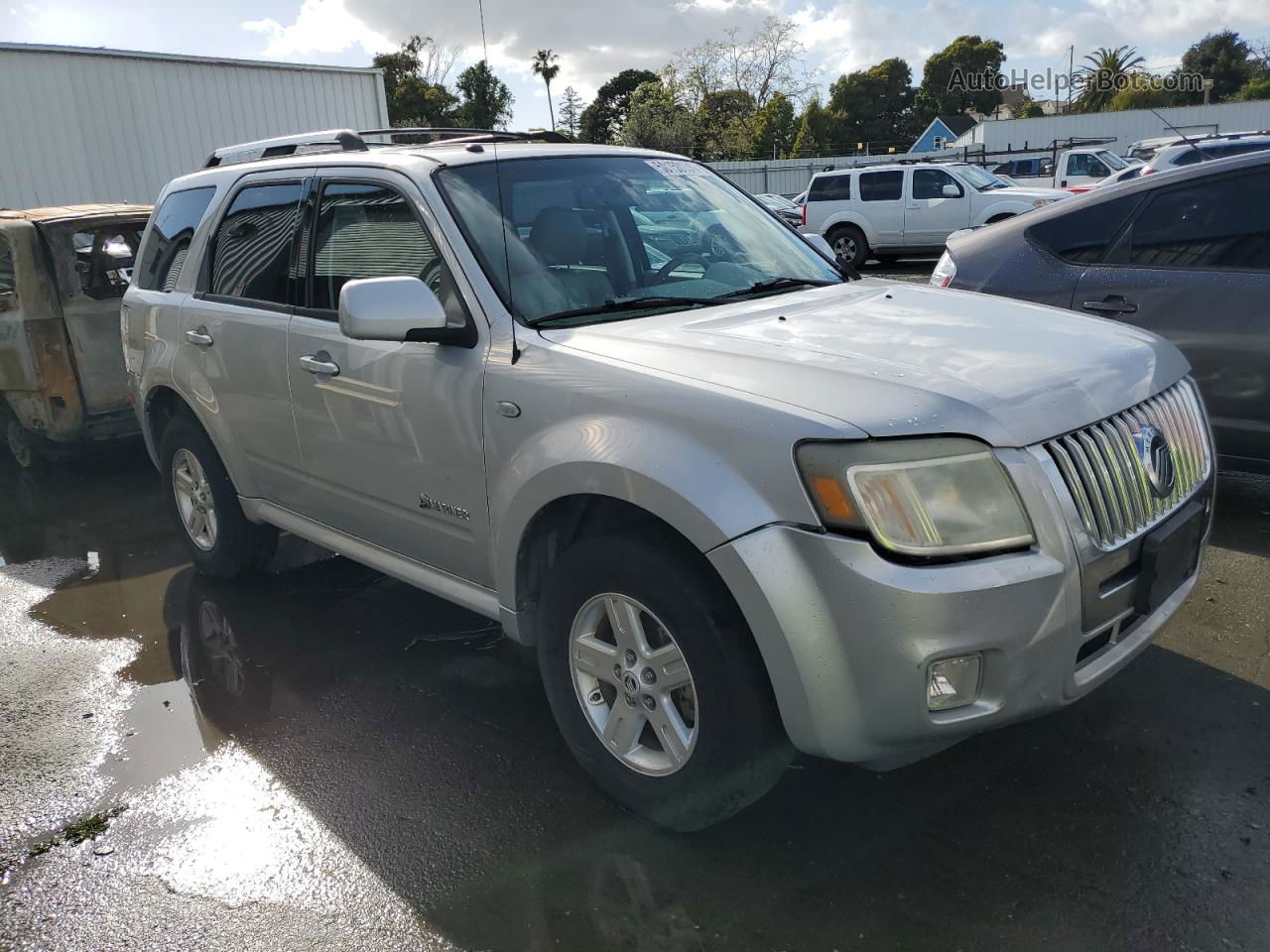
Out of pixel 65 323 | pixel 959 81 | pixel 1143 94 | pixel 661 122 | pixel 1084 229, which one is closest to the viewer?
pixel 1084 229

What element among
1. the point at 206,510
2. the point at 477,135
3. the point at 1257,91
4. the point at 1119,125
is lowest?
the point at 206,510

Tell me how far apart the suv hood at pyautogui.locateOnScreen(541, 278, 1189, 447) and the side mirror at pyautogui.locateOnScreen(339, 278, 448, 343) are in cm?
37

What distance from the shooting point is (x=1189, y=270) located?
461 cm

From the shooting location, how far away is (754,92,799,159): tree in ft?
180

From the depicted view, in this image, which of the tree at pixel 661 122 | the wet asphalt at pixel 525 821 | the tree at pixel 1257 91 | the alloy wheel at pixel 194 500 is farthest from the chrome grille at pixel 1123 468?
the tree at pixel 1257 91

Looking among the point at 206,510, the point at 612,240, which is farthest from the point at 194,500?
the point at 612,240

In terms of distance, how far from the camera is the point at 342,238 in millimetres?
3701

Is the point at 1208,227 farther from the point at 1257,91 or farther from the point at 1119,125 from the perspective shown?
the point at 1257,91

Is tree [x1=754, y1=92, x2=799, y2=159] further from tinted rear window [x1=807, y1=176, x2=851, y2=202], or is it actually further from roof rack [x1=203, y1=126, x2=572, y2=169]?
roof rack [x1=203, y1=126, x2=572, y2=169]

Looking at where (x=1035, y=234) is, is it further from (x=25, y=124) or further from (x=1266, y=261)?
(x=25, y=124)

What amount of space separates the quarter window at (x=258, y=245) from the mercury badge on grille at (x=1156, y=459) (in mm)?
2954

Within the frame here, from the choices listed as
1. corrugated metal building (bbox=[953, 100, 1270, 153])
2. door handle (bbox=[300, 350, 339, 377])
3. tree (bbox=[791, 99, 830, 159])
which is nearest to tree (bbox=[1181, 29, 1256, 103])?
tree (bbox=[791, 99, 830, 159])

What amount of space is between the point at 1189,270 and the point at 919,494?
3163mm

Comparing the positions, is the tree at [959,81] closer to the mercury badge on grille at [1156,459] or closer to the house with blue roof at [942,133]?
the house with blue roof at [942,133]
